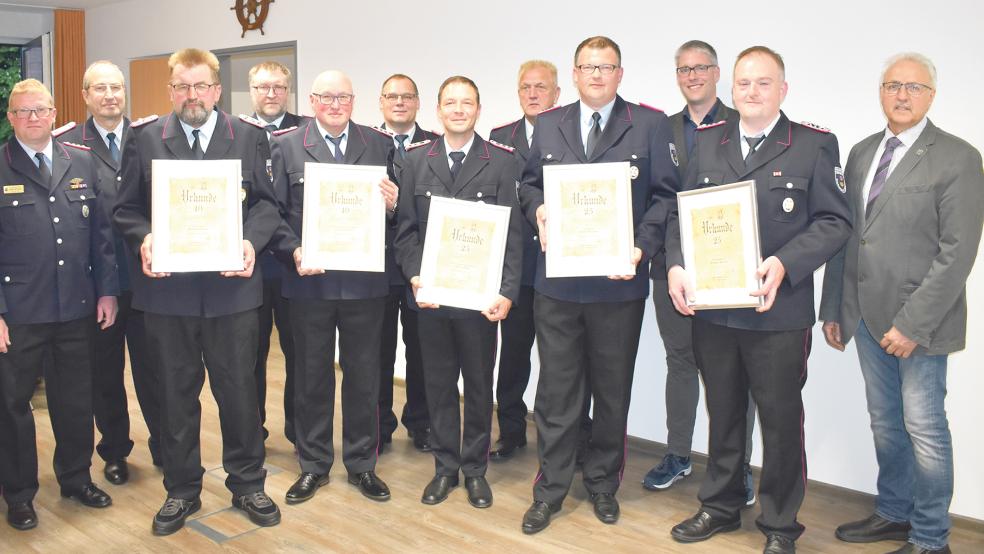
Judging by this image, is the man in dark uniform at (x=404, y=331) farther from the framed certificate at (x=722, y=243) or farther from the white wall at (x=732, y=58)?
the framed certificate at (x=722, y=243)

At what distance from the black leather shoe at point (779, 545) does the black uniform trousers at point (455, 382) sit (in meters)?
1.10

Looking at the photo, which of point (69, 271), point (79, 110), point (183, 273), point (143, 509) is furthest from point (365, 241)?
point (79, 110)

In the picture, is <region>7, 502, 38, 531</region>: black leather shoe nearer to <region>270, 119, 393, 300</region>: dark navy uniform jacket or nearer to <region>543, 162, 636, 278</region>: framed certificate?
<region>270, 119, 393, 300</region>: dark navy uniform jacket

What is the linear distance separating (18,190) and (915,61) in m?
3.13

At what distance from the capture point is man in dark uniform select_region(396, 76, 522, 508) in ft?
10.2

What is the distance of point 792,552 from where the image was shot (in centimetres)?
→ 284

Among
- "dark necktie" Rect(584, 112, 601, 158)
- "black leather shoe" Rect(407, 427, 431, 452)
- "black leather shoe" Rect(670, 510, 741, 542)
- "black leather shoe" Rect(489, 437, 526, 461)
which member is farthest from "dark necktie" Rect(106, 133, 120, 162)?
"black leather shoe" Rect(670, 510, 741, 542)

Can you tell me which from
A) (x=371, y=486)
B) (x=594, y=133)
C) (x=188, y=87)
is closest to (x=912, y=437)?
(x=594, y=133)

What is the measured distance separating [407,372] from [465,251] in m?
1.17

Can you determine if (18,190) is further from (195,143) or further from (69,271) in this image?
(195,143)

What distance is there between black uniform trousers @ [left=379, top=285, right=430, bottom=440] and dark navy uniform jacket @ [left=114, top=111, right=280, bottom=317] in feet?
3.39

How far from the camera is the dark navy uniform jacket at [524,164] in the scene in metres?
3.43

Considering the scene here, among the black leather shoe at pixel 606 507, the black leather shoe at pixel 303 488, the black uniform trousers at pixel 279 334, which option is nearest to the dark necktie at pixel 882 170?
the black leather shoe at pixel 606 507

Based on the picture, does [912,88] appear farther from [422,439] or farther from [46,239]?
[46,239]
